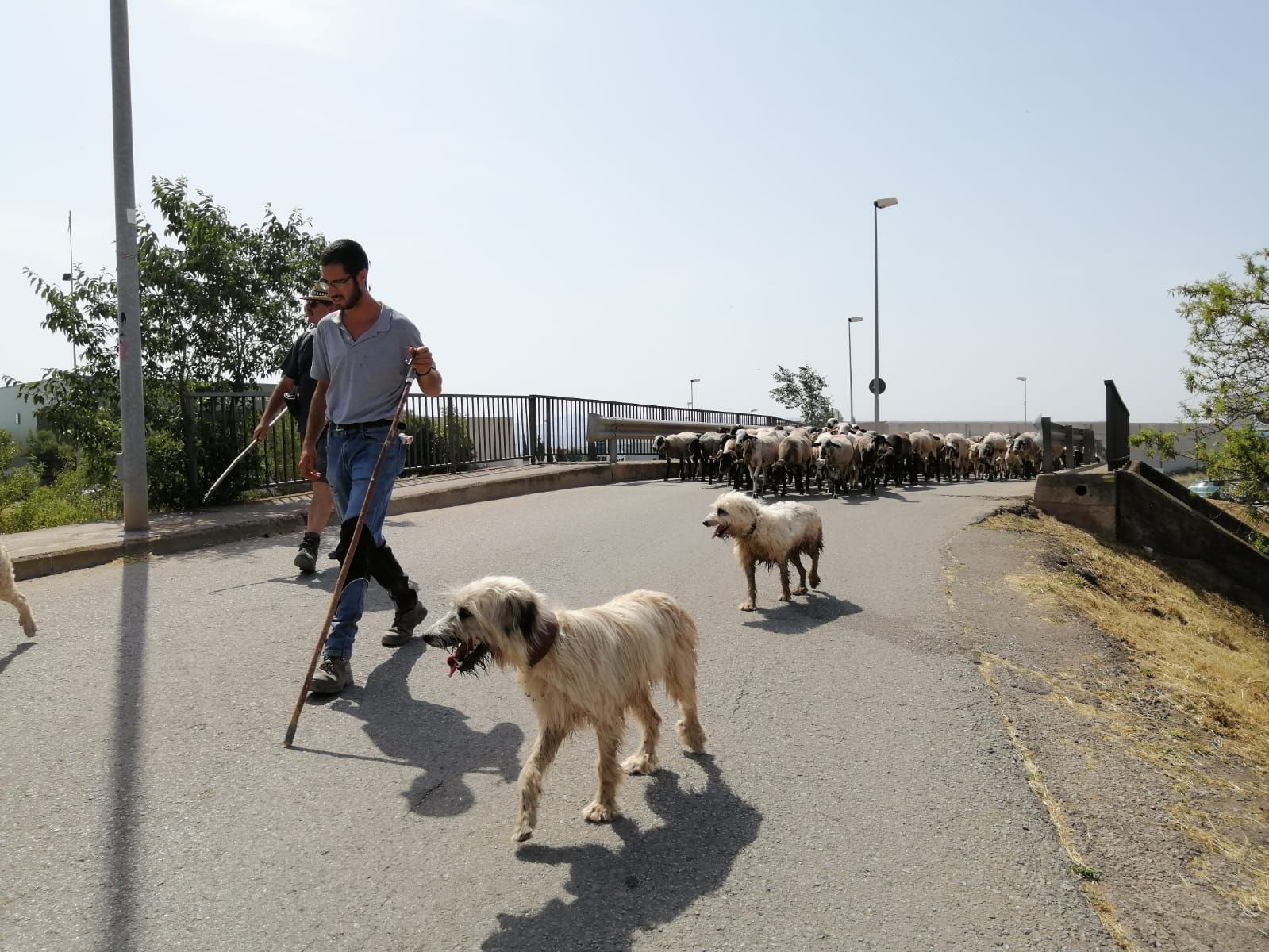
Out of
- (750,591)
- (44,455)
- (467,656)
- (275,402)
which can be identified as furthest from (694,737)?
(44,455)

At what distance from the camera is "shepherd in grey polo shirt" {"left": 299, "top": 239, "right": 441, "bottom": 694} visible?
520 cm

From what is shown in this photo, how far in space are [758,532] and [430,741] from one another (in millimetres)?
3755

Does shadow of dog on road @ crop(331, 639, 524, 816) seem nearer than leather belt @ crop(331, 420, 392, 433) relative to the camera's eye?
Yes

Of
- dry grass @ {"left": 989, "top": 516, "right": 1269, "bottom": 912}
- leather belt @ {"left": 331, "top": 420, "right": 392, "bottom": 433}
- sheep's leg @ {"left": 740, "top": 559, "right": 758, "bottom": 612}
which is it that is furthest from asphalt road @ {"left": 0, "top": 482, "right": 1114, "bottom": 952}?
leather belt @ {"left": 331, "top": 420, "right": 392, "bottom": 433}

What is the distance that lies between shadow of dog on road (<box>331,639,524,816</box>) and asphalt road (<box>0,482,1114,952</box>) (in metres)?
0.02

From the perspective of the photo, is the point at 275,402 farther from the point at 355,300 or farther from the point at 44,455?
the point at 44,455

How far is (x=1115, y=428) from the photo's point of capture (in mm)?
15789

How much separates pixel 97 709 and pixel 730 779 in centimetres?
312

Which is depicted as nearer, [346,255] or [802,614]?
[346,255]

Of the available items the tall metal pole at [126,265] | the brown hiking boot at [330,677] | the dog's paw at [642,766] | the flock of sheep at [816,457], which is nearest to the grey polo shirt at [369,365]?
the brown hiking boot at [330,677]

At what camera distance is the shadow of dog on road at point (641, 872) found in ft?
9.37

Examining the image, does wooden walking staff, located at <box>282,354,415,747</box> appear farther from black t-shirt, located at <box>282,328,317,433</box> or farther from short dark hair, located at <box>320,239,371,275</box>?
black t-shirt, located at <box>282,328,317,433</box>

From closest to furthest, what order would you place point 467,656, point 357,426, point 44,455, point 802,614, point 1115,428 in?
point 467,656
point 357,426
point 802,614
point 1115,428
point 44,455

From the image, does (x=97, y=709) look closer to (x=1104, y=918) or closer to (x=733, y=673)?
(x=733, y=673)
